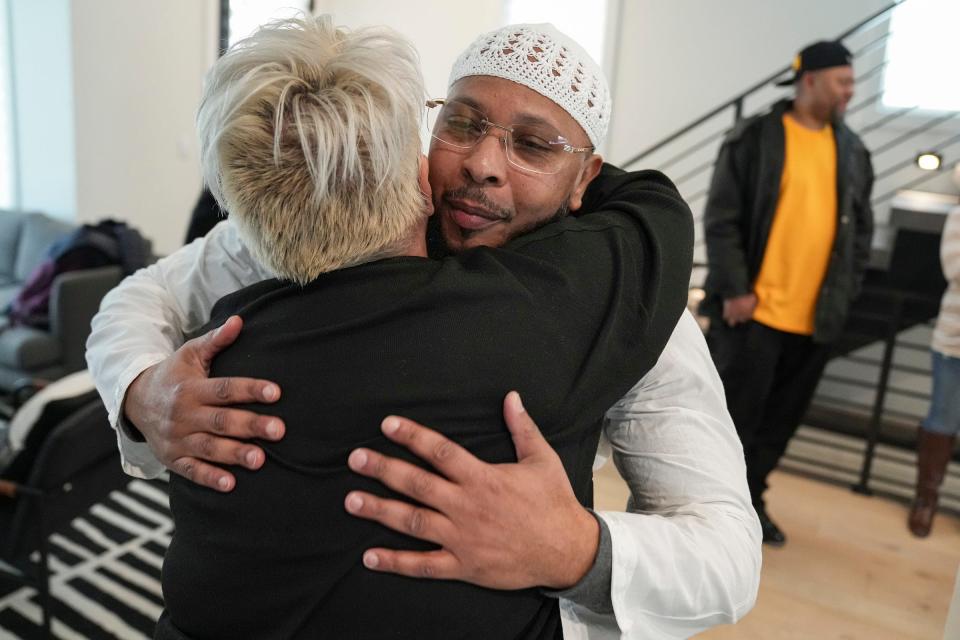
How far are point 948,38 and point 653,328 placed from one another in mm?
5574

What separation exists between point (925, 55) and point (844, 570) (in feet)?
13.0

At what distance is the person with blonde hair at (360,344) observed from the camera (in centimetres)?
74

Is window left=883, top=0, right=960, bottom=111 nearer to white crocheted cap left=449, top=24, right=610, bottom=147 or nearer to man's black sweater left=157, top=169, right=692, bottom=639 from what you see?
white crocheted cap left=449, top=24, right=610, bottom=147

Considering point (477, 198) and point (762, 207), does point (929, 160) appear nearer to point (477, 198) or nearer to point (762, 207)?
point (762, 207)

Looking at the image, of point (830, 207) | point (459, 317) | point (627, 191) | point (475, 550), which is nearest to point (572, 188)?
point (627, 191)

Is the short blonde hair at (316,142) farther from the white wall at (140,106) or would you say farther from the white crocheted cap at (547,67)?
the white wall at (140,106)

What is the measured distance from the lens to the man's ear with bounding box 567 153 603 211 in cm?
118

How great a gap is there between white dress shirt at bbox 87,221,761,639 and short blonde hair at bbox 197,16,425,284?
396 mm

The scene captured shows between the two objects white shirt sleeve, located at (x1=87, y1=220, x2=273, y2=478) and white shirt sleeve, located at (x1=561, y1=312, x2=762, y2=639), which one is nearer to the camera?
white shirt sleeve, located at (x1=561, y1=312, x2=762, y2=639)

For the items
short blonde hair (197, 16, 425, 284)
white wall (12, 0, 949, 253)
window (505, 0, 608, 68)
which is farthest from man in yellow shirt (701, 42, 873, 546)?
window (505, 0, 608, 68)

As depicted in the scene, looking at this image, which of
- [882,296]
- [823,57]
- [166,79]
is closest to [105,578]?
[823,57]

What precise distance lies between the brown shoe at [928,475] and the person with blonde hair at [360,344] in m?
3.02

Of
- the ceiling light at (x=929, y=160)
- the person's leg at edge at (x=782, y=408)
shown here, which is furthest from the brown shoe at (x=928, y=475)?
the ceiling light at (x=929, y=160)

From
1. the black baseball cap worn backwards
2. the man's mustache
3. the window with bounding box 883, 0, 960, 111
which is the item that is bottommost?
the man's mustache
